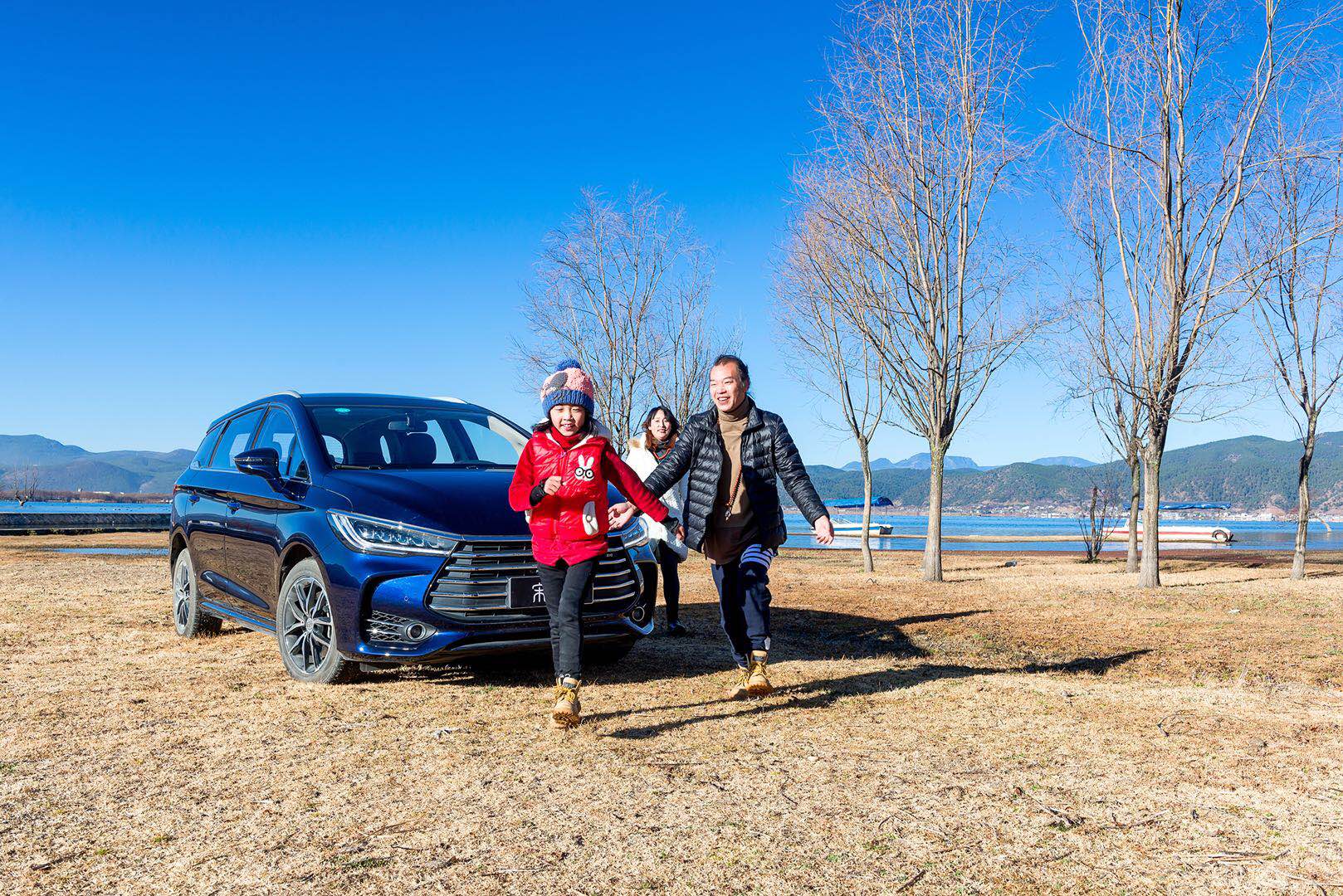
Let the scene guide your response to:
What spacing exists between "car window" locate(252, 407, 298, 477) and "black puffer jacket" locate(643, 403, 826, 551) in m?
2.55

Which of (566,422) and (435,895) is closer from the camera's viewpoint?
(435,895)

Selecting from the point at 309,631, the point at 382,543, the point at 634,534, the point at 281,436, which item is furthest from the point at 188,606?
the point at 634,534

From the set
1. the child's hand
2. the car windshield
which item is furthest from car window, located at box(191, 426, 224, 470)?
the child's hand

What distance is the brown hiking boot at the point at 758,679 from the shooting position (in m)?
5.48

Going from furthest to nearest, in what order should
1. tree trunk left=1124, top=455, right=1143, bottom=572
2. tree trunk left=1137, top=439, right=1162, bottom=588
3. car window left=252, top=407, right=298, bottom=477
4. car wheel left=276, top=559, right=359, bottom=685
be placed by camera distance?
tree trunk left=1124, top=455, right=1143, bottom=572 → tree trunk left=1137, top=439, right=1162, bottom=588 → car window left=252, top=407, right=298, bottom=477 → car wheel left=276, top=559, right=359, bottom=685

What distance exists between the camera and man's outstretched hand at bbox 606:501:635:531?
4.93 metres

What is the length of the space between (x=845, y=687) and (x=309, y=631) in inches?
132

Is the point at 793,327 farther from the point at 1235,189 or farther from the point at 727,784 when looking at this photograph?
the point at 727,784

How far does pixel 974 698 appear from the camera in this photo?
5684 mm

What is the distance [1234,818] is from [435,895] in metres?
2.85

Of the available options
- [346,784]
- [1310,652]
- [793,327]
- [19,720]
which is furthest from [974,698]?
[793,327]

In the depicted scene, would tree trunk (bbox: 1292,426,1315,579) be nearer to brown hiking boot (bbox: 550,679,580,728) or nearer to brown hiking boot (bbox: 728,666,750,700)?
brown hiking boot (bbox: 728,666,750,700)

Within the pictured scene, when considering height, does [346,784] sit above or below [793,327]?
below

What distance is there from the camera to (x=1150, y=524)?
15.0 meters
